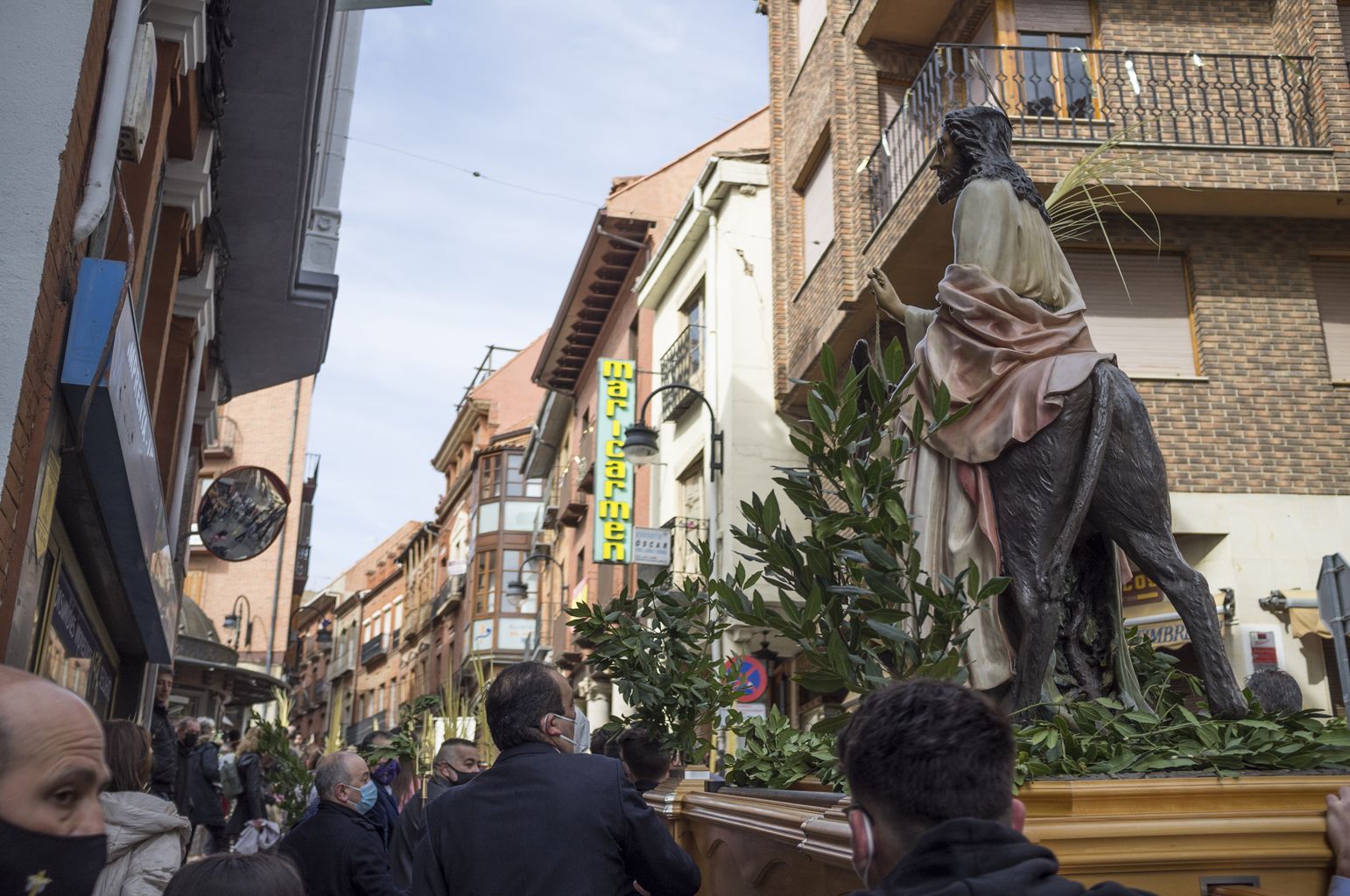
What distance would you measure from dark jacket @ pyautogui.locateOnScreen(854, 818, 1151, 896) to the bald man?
1102 millimetres

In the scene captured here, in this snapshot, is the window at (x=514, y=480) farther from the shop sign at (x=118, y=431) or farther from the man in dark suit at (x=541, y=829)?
the man in dark suit at (x=541, y=829)

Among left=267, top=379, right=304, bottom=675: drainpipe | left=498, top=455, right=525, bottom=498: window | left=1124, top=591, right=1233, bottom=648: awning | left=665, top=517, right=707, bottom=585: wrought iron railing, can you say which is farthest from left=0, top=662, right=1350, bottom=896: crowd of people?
left=498, top=455, right=525, bottom=498: window

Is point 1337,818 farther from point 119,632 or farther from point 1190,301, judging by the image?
point 1190,301

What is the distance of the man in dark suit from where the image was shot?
3379 mm

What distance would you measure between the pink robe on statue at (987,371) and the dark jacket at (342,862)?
281 cm

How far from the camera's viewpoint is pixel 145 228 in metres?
8.47

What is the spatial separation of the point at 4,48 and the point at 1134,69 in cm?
1291

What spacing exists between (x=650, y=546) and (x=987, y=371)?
666 inches

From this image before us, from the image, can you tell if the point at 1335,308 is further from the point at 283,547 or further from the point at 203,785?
the point at 283,547

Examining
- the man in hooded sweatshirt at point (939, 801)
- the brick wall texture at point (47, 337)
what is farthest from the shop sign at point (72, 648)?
the man in hooded sweatshirt at point (939, 801)

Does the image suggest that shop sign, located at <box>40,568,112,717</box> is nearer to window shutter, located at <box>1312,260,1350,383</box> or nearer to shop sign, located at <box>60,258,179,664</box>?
shop sign, located at <box>60,258,179,664</box>

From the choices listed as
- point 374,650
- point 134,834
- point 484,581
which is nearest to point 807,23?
point 134,834

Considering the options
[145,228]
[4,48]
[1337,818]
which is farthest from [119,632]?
[1337,818]

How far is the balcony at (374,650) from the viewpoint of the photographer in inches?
2638
